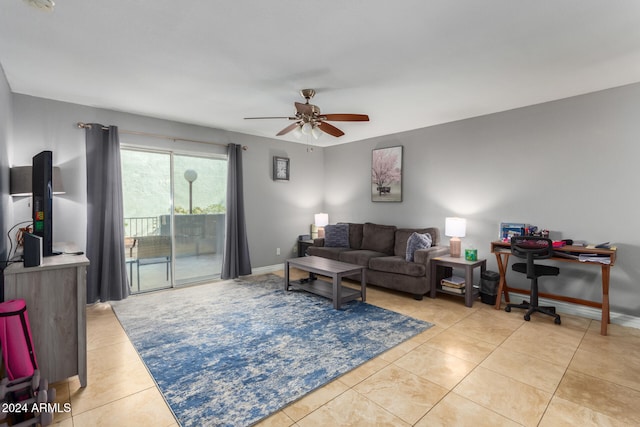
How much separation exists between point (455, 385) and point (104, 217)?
14.1 feet

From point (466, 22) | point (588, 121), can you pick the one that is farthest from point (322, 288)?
point (588, 121)

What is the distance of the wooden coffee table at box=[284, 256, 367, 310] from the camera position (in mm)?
3713

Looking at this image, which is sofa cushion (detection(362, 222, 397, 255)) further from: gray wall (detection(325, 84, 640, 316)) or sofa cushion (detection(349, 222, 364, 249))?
gray wall (detection(325, 84, 640, 316))

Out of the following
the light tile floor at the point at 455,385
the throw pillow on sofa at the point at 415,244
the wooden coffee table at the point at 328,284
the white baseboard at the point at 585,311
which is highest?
the throw pillow on sofa at the point at 415,244

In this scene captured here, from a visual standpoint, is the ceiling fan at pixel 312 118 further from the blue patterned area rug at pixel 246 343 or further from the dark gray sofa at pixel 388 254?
the blue patterned area rug at pixel 246 343

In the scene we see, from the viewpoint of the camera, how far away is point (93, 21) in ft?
6.93

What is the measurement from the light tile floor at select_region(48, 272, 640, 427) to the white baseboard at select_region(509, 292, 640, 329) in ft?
0.33

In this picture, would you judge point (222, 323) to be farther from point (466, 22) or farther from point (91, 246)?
point (466, 22)

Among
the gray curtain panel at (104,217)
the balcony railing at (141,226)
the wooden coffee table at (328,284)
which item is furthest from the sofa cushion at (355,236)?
the gray curtain panel at (104,217)

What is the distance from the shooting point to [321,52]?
2.55 metres

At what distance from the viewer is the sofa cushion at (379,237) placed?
5.18 meters

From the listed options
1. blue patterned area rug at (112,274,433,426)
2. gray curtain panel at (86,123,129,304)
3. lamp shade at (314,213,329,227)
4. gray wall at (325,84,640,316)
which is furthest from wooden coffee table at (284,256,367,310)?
gray curtain panel at (86,123,129,304)

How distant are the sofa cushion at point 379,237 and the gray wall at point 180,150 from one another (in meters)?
1.40

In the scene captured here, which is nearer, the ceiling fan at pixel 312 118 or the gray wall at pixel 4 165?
the gray wall at pixel 4 165
